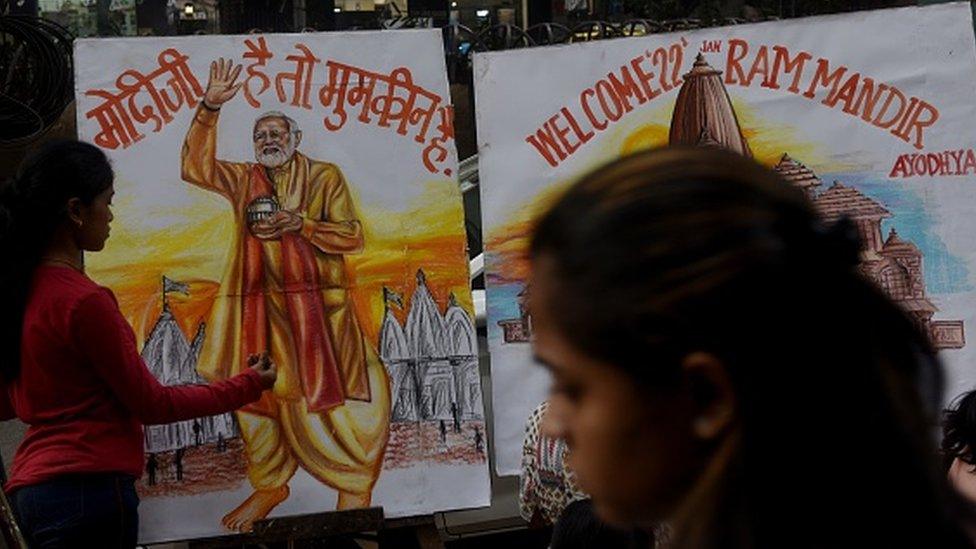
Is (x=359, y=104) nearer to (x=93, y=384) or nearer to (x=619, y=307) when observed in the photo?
(x=93, y=384)

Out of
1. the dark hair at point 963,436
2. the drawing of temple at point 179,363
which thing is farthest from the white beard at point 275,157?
the dark hair at point 963,436

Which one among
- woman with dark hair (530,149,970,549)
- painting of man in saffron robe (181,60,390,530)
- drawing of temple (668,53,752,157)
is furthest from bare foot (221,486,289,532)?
woman with dark hair (530,149,970,549)

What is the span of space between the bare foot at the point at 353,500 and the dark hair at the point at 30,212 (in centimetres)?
97

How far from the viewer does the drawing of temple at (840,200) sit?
3.89 meters

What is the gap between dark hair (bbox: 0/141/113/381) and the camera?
10.1 ft

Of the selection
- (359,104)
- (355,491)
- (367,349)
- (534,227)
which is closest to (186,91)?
(359,104)

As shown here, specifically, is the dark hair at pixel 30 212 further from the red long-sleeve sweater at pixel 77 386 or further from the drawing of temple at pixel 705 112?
the drawing of temple at pixel 705 112

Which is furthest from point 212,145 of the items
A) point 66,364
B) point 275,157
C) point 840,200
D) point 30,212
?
point 840,200

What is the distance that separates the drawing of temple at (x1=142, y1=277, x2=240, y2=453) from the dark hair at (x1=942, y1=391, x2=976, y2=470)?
70.6 inches

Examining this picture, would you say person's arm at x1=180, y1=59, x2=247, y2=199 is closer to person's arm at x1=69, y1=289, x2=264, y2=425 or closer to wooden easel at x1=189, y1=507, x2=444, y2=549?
person's arm at x1=69, y1=289, x2=264, y2=425

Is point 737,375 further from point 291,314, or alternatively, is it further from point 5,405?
point 291,314

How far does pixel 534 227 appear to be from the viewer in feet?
3.47

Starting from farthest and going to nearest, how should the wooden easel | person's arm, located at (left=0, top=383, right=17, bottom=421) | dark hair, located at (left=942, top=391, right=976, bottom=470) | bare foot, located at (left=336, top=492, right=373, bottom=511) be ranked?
bare foot, located at (left=336, top=492, right=373, bottom=511) < the wooden easel < person's arm, located at (left=0, top=383, right=17, bottom=421) < dark hair, located at (left=942, top=391, right=976, bottom=470)

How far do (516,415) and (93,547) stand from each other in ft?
4.13
